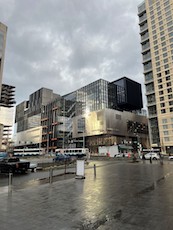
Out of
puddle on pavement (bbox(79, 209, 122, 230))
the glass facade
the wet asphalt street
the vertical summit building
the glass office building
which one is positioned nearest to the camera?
puddle on pavement (bbox(79, 209, 122, 230))

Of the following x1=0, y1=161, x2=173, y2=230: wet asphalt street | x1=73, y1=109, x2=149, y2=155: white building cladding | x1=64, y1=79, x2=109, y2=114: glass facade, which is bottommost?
x1=0, y1=161, x2=173, y2=230: wet asphalt street

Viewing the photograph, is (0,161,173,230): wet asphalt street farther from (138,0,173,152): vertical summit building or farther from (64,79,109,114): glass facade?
(64,79,109,114): glass facade

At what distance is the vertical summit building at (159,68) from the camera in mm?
71375

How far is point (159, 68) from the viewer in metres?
76.1

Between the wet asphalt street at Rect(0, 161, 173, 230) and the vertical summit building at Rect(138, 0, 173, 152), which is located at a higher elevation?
the vertical summit building at Rect(138, 0, 173, 152)

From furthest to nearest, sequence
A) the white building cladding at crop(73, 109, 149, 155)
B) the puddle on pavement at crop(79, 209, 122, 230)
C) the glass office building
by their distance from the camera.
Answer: the glass office building, the white building cladding at crop(73, 109, 149, 155), the puddle on pavement at crop(79, 209, 122, 230)

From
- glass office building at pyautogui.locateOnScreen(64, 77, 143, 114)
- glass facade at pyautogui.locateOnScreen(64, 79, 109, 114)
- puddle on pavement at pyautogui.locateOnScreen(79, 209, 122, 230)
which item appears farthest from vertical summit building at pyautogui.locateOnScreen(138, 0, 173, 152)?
puddle on pavement at pyautogui.locateOnScreen(79, 209, 122, 230)

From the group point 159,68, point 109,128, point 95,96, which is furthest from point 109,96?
point 159,68

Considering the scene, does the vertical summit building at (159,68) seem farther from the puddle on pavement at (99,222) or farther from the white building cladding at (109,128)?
the puddle on pavement at (99,222)

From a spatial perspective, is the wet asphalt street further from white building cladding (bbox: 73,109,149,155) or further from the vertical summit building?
white building cladding (bbox: 73,109,149,155)

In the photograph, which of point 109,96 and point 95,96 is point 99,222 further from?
point 109,96

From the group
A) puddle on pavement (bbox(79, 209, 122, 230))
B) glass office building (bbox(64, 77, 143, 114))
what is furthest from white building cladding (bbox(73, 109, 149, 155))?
puddle on pavement (bbox(79, 209, 122, 230))

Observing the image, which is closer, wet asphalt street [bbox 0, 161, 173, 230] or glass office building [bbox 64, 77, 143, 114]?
wet asphalt street [bbox 0, 161, 173, 230]

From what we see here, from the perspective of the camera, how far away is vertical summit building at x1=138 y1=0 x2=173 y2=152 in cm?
7138
